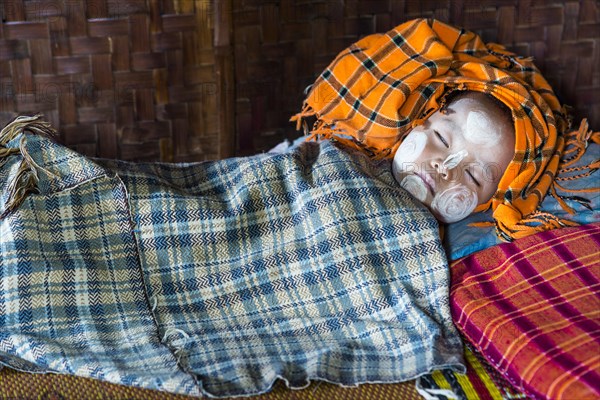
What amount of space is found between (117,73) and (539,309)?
1219 millimetres

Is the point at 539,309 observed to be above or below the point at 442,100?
Result: below

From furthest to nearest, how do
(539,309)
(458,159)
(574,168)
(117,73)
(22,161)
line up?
(117,73) < (574,168) < (458,159) < (22,161) < (539,309)

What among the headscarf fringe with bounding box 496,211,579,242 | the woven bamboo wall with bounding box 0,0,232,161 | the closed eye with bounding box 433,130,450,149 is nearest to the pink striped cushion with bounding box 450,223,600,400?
the headscarf fringe with bounding box 496,211,579,242

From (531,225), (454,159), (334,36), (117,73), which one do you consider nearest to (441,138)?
(454,159)

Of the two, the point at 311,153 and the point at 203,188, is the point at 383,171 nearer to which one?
the point at 311,153

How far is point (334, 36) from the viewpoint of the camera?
6.59 ft

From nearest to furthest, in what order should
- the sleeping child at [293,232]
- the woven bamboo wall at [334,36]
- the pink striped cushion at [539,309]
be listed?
the pink striped cushion at [539,309], the sleeping child at [293,232], the woven bamboo wall at [334,36]

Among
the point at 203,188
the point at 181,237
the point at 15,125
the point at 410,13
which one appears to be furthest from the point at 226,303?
the point at 410,13

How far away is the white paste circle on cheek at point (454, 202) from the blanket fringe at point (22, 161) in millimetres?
833

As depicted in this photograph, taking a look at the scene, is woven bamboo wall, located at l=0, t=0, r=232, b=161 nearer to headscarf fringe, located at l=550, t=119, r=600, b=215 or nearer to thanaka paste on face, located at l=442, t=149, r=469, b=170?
thanaka paste on face, located at l=442, t=149, r=469, b=170

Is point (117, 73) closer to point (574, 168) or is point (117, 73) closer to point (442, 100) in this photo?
point (442, 100)

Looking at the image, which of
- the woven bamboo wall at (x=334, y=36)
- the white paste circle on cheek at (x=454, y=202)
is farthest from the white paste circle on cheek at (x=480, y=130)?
the woven bamboo wall at (x=334, y=36)

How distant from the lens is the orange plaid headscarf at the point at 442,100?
162cm

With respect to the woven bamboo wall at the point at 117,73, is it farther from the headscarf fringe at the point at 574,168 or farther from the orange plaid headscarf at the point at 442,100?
the headscarf fringe at the point at 574,168
